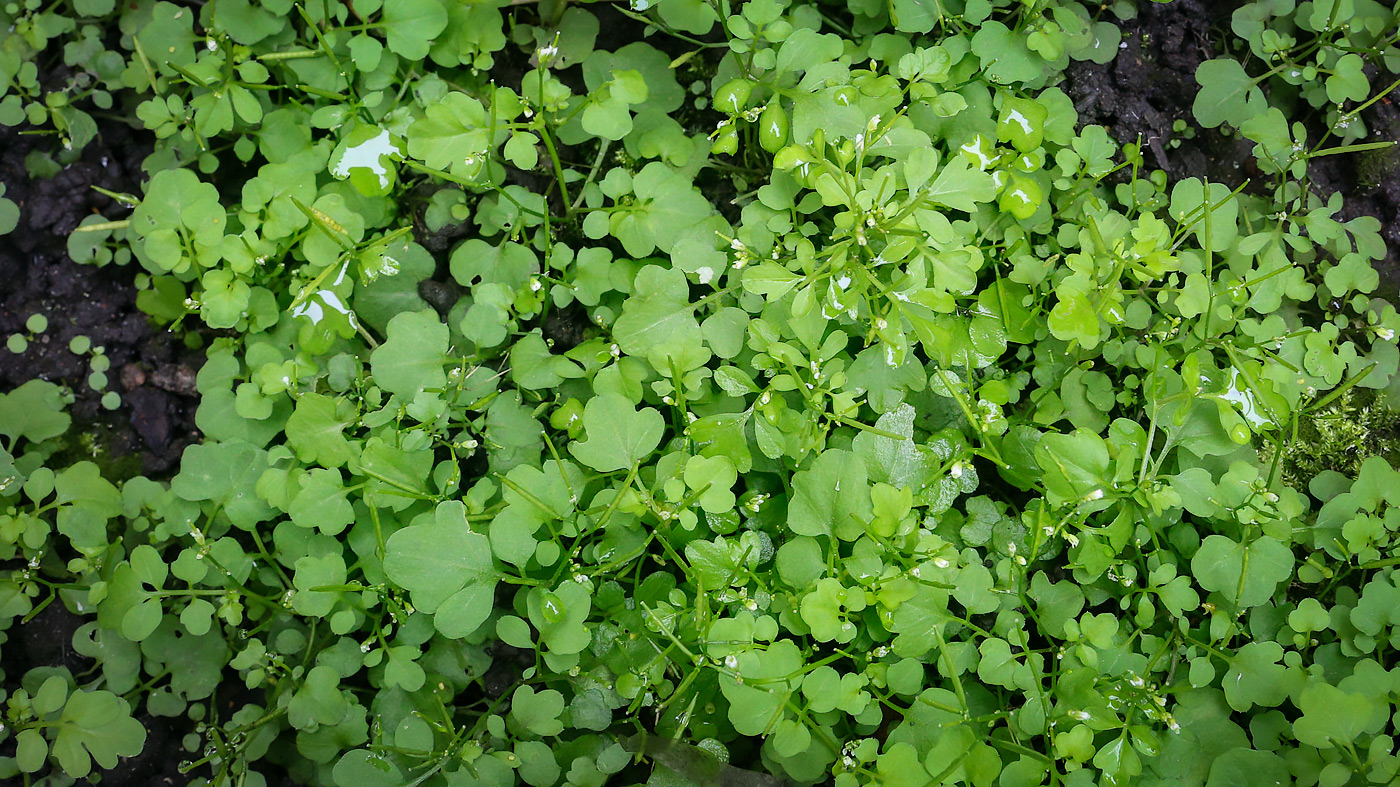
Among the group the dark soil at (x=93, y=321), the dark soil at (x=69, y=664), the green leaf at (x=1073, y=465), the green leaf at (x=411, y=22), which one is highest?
the green leaf at (x=411, y=22)

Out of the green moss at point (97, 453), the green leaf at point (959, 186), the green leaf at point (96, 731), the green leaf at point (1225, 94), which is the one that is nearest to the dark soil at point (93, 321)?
the green moss at point (97, 453)

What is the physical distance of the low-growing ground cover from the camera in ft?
5.94

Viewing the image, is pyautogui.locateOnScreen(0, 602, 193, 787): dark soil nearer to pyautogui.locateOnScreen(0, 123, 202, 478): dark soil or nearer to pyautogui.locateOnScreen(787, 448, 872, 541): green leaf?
pyautogui.locateOnScreen(0, 123, 202, 478): dark soil

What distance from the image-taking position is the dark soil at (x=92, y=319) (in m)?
2.21

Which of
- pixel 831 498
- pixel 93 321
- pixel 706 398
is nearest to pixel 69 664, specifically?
pixel 93 321

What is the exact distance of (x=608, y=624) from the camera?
6.19ft

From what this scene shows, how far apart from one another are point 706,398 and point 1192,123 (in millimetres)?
1512

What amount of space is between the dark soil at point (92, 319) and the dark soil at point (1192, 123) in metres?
2.56

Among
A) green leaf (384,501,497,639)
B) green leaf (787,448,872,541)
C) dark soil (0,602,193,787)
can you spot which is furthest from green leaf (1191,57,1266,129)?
dark soil (0,602,193,787)

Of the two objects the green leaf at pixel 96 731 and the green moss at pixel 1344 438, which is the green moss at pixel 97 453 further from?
the green moss at pixel 1344 438

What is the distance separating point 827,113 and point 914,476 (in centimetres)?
84

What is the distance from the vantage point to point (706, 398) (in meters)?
1.95

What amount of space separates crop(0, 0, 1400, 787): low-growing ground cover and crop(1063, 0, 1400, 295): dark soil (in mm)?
13

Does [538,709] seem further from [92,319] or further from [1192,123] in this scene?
[1192,123]
